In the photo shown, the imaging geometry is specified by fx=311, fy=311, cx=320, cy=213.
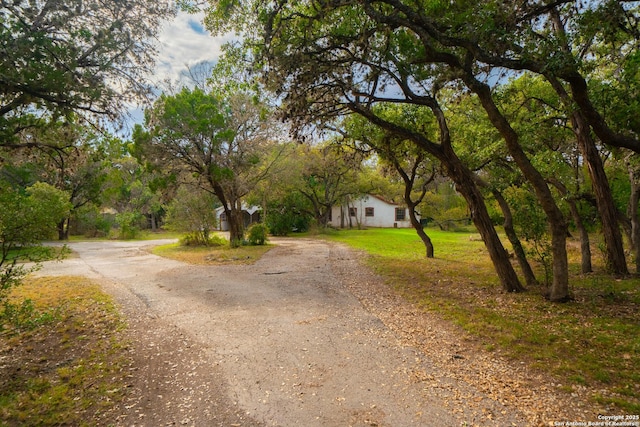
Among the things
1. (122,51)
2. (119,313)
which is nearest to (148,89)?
(122,51)

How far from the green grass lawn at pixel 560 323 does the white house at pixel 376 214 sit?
27987 mm

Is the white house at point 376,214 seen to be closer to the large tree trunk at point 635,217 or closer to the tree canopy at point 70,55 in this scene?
the large tree trunk at point 635,217

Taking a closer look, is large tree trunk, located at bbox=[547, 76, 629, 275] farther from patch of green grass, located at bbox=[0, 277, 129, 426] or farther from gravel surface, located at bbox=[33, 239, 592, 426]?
patch of green grass, located at bbox=[0, 277, 129, 426]

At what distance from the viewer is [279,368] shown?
3.92m

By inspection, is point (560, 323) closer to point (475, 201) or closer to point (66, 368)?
point (475, 201)

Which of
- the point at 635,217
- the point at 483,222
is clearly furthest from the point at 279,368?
the point at 635,217

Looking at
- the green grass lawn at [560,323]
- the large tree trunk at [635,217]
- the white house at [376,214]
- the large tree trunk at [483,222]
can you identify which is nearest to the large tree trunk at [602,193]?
the green grass lawn at [560,323]

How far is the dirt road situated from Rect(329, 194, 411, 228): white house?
29.7m

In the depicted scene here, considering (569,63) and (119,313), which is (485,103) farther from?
(119,313)

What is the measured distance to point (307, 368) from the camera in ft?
12.8

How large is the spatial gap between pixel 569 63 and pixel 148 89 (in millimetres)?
7115

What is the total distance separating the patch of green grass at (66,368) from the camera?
3160 mm

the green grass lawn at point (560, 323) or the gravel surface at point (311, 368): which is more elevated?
the green grass lawn at point (560, 323)

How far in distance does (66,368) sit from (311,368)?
10.6 ft
